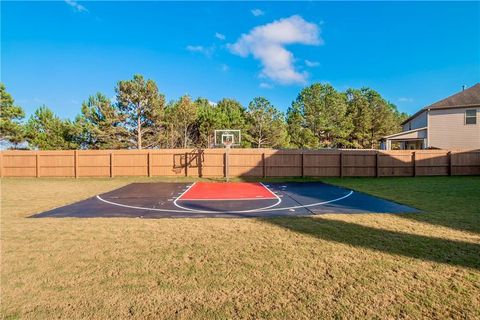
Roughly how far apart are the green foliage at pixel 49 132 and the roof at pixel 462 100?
1289 inches

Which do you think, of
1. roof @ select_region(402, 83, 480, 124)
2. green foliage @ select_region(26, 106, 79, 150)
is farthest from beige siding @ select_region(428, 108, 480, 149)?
green foliage @ select_region(26, 106, 79, 150)

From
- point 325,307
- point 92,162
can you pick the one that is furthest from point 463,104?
point 92,162

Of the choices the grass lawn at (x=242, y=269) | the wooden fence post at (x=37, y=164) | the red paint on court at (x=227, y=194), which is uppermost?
the wooden fence post at (x=37, y=164)

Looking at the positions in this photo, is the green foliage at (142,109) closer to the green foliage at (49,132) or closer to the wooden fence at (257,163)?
the green foliage at (49,132)

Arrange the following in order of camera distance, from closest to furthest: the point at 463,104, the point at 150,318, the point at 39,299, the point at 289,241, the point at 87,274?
1. the point at 150,318
2. the point at 39,299
3. the point at 87,274
4. the point at 289,241
5. the point at 463,104

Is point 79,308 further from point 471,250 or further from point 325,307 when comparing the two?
point 471,250

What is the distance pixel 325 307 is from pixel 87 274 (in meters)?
2.99

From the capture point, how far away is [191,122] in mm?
32094

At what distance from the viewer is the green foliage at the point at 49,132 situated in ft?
85.7

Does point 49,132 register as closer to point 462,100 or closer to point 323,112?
point 323,112

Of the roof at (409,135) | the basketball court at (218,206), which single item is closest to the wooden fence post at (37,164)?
the basketball court at (218,206)

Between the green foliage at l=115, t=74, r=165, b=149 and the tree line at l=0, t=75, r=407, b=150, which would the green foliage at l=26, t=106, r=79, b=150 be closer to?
the tree line at l=0, t=75, r=407, b=150

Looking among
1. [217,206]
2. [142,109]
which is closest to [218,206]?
[217,206]

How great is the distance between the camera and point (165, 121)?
98.7ft
